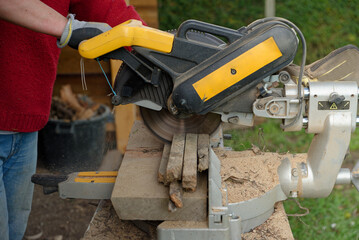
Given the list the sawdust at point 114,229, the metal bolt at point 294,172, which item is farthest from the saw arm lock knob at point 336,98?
the sawdust at point 114,229

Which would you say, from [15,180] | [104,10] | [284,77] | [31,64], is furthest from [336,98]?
[15,180]

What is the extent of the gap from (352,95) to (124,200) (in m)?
0.80

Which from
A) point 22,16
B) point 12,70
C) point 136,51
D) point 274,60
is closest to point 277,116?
point 274,60

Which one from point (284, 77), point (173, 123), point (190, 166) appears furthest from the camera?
point (173, 123)

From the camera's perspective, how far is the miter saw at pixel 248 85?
52.7 inches

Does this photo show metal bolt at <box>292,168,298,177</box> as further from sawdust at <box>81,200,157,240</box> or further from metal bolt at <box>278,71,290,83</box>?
sawdust at <box>81,200,157,240</box>

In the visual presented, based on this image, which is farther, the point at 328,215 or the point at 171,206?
the point at 328,215

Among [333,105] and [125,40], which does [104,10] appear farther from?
[333,105]

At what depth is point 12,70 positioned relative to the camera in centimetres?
160

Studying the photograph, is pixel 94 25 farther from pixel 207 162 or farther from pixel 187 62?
pixel 207 162

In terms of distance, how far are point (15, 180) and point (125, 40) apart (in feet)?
2.89

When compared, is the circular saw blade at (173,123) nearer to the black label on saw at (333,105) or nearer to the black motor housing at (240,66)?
the black motor housing at (240,66)

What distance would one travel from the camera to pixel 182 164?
52.9 inches

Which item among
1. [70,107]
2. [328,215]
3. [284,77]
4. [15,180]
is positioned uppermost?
[284,77]
